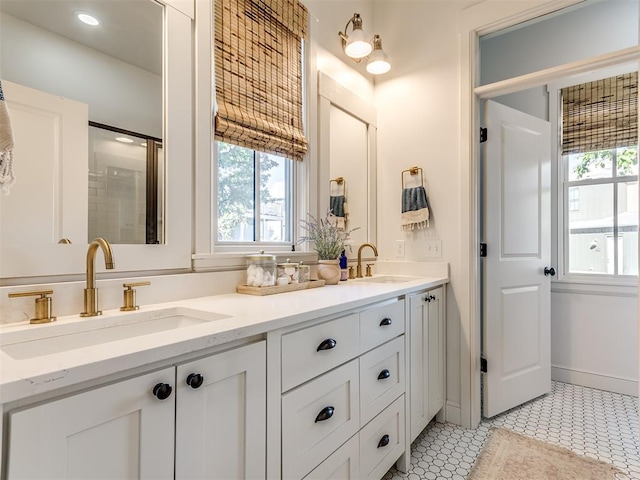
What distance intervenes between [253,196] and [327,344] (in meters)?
0.94

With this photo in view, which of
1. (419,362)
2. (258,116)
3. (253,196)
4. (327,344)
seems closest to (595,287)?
(419,362)

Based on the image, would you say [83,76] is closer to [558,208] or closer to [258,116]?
[258,116]

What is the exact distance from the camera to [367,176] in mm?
2561

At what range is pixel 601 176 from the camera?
2.76 m

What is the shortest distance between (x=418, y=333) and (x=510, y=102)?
2.23 metres

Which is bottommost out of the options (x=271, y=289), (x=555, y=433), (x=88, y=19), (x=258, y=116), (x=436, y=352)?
(x=555, y=433)

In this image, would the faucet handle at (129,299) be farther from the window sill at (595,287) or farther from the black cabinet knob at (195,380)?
the window sill at (595,287)

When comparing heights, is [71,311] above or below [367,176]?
below

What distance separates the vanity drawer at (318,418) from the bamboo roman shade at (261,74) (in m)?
1.13

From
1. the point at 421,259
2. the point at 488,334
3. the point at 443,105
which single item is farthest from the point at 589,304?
the point at 443,105

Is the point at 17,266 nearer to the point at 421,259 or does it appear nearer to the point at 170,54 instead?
the point at 170,54

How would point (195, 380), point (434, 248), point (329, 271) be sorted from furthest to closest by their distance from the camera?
point (434, 248) < point (329, 271) < point (195, 380)

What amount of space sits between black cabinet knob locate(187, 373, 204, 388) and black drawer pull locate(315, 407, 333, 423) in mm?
511

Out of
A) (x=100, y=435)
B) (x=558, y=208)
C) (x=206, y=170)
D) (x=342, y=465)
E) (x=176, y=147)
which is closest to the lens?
(x=100, y=435)
